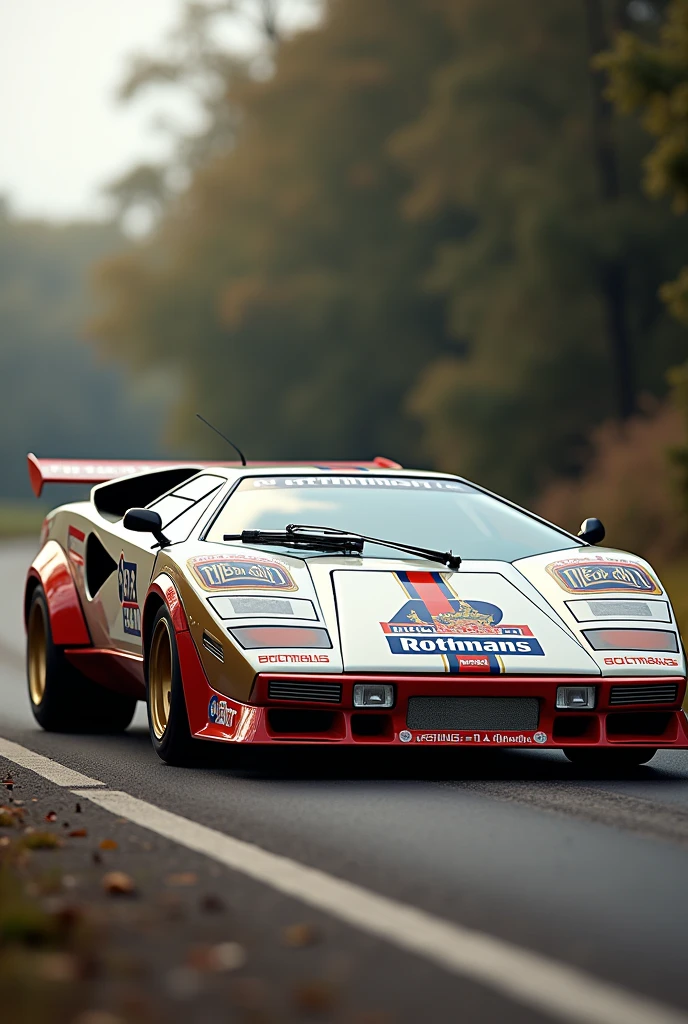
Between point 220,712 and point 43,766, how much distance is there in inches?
40.9

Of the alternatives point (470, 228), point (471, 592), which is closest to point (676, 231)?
point (470, 228)

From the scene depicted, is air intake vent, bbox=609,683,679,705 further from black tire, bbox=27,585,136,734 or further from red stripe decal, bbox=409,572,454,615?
black tire, bbox=27,585,136,734

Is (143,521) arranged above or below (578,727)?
above

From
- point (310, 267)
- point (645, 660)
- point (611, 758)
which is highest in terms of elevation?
point (310, 267)

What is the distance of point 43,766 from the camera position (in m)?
8.59

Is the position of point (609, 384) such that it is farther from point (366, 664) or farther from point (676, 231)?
point (366, 664)

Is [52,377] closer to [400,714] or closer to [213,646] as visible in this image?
[213,646]

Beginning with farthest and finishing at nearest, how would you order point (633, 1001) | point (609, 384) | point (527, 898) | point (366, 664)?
point (609, 384), point (366, 664), point (527, 898), point (633, 1001)

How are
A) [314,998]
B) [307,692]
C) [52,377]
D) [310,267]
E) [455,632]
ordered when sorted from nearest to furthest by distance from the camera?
[314,998] < [307,692] < [455,632] < [310,267] < [52,377]

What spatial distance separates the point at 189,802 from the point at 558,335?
34233 mm

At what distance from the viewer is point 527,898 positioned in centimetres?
539

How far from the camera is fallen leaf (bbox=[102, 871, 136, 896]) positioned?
5.30 meters

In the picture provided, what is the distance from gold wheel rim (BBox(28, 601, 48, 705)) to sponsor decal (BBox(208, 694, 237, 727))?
9.45 feet

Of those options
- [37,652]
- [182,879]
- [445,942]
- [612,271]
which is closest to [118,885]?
[182,879]
